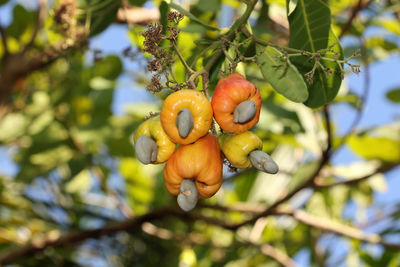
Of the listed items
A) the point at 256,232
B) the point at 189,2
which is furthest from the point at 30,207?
the point at 189,2

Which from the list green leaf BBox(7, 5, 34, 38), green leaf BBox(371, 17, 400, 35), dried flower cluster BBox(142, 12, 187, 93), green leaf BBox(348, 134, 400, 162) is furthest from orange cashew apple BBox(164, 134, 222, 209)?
green leaf BBox(7, 5, 34, 38)

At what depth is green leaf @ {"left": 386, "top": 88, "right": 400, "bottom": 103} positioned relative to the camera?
2.06m

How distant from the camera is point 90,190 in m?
2.71

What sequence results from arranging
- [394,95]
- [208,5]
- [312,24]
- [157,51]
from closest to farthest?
[157,51]
[312,24]
[208,5]
[394,95]

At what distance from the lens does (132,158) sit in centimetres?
222

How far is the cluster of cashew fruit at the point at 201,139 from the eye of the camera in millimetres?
775

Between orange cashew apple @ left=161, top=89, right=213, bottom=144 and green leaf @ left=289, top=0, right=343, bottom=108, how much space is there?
0.34 metres

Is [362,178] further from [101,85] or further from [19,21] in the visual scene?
[19,21]

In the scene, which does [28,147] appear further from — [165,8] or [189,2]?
[165,8]

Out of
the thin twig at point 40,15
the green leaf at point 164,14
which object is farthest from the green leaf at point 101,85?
the green leaf at point 164,14

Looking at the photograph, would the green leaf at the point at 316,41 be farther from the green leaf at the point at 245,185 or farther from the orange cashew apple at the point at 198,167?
the green leaf at the point at 245,185

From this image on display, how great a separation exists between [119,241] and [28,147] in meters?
0.73

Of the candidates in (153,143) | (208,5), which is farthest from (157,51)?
(208,5)

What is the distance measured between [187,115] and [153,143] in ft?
0.38
